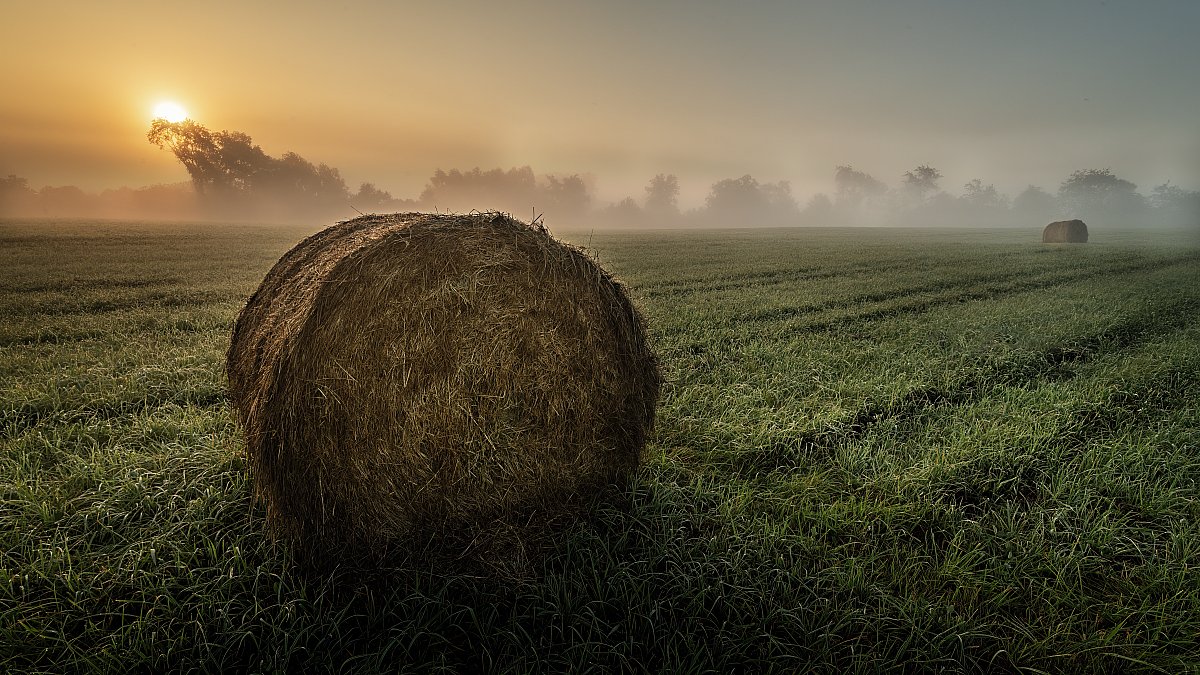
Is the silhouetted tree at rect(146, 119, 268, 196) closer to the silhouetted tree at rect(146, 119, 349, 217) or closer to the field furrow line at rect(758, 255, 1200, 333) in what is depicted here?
the silhouetted tree at rect(146, 119, 349, 217)

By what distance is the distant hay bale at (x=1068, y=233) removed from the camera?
3891 centimetres

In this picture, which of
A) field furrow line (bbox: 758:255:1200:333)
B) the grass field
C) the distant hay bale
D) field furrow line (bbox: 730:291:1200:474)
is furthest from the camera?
the distant hay bale

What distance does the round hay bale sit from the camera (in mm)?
3242

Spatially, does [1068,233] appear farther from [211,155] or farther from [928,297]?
[211,155]

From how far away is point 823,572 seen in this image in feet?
11.2

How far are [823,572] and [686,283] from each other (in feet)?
42.5

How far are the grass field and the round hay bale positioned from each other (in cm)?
38

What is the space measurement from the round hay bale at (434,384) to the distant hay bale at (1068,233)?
163ft

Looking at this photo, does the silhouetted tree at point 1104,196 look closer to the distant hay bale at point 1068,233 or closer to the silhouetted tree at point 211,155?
the distant hay bale at point 1068,233

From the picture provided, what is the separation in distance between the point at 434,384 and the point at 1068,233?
51.2 meters

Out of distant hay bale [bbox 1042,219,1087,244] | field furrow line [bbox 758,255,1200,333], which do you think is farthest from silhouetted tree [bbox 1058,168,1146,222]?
field furrow line [bbox 758,255,1200,333]

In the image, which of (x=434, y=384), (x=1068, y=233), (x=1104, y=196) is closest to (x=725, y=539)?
(x=434, y=384)

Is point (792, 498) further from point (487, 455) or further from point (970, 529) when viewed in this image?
point (487, 455)

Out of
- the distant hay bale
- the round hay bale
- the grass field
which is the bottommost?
the grass field
